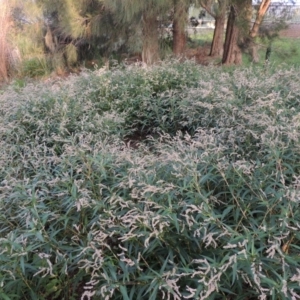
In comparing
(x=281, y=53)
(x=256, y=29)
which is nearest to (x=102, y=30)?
(x=256, y=29)

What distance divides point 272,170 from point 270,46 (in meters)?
5.06

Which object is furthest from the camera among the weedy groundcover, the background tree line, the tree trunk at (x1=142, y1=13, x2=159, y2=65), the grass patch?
the grass patch

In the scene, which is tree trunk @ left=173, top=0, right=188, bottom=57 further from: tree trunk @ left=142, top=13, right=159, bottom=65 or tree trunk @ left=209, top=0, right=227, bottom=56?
tree trunk @ left=209, top=0, right=227, bottom=56

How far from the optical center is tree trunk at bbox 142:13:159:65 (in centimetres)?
579

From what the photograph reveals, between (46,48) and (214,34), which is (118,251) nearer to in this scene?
(214,34)

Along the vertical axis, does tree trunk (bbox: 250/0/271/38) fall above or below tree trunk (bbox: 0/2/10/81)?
above

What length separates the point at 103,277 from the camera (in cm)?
131

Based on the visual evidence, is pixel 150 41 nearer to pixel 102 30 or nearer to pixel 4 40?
pixel 102 30

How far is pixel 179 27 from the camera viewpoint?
5.89 m

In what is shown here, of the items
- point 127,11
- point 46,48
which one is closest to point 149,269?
point 127,11

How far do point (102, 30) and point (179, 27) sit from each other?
1500mm

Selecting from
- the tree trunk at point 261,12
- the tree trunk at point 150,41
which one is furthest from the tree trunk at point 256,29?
the tree trunk at point 150,41

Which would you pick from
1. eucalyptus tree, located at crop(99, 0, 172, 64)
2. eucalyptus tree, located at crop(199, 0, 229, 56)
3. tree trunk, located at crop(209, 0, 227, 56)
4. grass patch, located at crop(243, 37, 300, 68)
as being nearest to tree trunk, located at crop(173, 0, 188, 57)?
eucalyptus tree, located at crop(99, 0, 172, 64)

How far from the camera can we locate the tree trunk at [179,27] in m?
5.27
